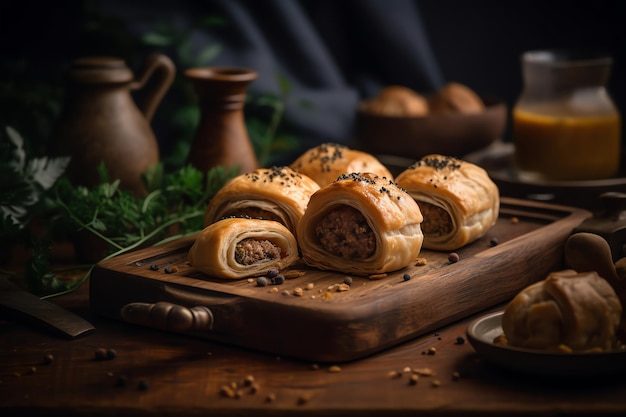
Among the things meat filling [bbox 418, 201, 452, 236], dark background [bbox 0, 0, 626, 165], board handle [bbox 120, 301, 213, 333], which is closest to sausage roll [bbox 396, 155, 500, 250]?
meat filling [bbox 418, 201, 452, 236]

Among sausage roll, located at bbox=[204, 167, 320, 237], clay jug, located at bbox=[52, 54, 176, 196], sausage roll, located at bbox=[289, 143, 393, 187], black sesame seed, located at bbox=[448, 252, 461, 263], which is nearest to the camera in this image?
black sesame seed, located at bbox=[448, 252, 461, 263]

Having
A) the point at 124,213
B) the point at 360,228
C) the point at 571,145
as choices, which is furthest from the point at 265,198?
the point at 571,145

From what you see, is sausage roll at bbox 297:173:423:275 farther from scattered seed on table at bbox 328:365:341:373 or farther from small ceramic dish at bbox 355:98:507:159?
small ceramic dish at bbox 355:98:507:159

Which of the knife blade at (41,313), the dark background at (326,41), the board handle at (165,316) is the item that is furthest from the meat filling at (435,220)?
the dark background at (326,41)

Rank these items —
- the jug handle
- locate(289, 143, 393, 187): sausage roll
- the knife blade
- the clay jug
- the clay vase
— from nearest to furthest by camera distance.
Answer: the knife blade, locate(289, 143, 393, 187): sausage roll, the clay jug, the clay vase, the jug handle

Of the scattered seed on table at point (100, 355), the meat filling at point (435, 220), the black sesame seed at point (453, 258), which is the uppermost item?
the meat filling at point (435, 220)

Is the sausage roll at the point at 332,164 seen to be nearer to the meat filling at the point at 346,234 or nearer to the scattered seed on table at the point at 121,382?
the meat filling at the point at 346,234
